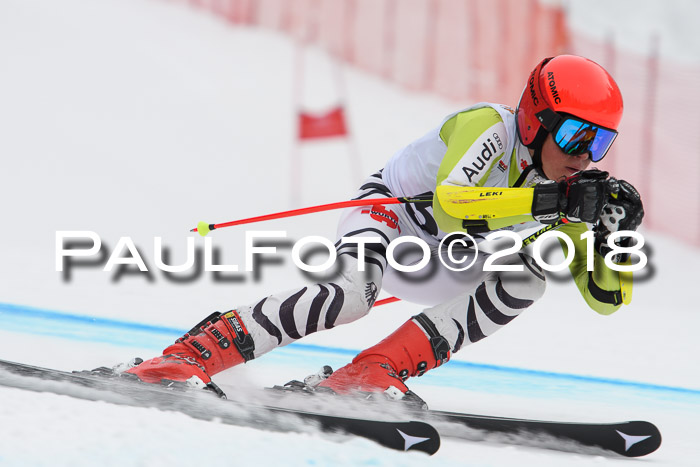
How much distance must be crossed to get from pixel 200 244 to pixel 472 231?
4644mm

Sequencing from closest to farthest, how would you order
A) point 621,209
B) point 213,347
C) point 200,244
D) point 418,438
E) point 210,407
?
point 418,438 < point 210,407 < point 621,209 < point 213,347 < point 200,244

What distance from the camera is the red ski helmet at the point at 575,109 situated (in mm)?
2586

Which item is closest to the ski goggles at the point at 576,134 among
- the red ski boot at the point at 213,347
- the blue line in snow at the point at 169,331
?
the red ski boot at the point at 213,347

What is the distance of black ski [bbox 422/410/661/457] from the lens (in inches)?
95.7

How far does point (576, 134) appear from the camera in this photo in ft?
8.52

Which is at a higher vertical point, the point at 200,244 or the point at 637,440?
the point at 637,440

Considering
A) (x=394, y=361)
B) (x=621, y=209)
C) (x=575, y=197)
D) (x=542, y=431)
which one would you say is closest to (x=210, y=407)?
(x=394, y=361)

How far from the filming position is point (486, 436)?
8.17 ft

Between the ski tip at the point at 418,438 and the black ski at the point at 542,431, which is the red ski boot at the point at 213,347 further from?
the ski tip at the point at 418,438

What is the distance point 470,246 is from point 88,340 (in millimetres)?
1731

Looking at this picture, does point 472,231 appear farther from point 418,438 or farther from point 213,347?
point 213,347

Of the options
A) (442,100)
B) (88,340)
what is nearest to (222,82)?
(442,100)

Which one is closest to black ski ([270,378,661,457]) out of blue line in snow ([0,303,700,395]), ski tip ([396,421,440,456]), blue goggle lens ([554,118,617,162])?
ski tip ([396,421,440,456])

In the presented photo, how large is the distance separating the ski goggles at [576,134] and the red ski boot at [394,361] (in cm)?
74
